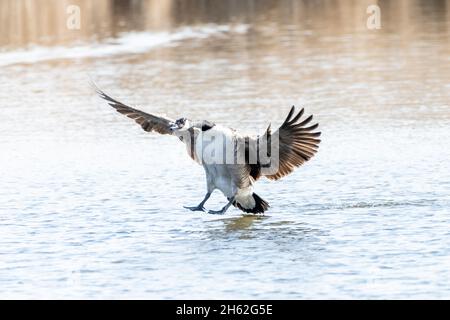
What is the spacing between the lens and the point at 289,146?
938cm

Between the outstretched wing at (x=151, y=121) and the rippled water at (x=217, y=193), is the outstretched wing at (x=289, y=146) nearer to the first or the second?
the rippled water at (x=217, y=193)

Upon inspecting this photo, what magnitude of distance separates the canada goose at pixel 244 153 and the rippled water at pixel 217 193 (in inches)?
9.8

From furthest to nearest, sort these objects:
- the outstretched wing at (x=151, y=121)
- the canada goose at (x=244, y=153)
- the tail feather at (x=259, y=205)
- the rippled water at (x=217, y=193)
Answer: the outstretched wing at (x=151, y=121), the tail feather at (x=259, y=205), the canada goose at (x=244, y=153), the rippled water at (x=217, y=193)

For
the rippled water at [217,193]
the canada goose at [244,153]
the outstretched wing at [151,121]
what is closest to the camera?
the rippled water at [217,193]

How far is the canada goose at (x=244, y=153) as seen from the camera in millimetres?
9250

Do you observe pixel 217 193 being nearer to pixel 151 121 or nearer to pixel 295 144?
pixel 151 121

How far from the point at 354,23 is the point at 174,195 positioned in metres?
13.2

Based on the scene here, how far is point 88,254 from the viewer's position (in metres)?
8.65

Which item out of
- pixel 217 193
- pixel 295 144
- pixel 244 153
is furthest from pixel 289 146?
pixel 217 193

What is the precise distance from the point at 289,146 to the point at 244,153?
33 cm

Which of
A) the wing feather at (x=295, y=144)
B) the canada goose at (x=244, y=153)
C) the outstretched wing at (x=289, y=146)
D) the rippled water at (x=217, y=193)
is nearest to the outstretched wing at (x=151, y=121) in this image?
the canada goose at (x=244, y=153)

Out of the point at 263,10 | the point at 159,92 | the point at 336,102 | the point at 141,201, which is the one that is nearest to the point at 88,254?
the point at 141,201

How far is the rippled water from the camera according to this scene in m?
7.99

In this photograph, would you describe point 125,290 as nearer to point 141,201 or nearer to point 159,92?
point 141,201
